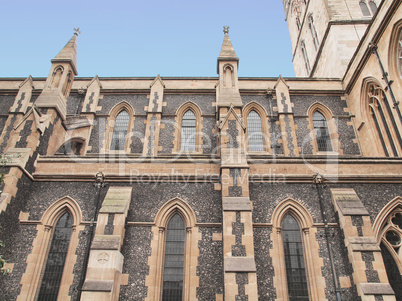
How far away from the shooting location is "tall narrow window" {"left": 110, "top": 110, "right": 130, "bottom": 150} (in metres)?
16.2

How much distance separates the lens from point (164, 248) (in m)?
9.34

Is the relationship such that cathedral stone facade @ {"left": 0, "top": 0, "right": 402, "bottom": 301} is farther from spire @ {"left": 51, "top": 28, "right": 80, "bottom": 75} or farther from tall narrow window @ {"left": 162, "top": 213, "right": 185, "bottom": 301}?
spire @ {"left": 51, "top": 28, "right": 80, "bottom": 75}

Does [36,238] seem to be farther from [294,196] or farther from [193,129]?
[193,129]

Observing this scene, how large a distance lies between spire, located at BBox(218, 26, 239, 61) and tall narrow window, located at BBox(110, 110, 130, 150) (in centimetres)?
636

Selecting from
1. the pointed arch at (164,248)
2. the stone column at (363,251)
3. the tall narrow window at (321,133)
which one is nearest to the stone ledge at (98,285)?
the pointed arch at (164,248)

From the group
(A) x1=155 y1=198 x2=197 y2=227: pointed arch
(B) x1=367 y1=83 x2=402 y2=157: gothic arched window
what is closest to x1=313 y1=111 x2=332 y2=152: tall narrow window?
(B) x1=367 y1=83 x2=402 y2=157: gothic arched window

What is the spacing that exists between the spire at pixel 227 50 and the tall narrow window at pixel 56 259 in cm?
1010

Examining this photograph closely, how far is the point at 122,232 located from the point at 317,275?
588 centimetres

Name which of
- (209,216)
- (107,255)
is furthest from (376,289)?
(107,255)

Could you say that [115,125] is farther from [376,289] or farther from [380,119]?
[376,289]

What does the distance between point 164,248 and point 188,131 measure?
27.4ft

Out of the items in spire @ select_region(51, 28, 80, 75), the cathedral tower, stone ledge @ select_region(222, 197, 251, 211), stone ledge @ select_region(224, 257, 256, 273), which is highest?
the cathedral tower

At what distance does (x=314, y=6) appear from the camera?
24141 mm

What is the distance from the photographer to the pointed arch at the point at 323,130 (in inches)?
620
